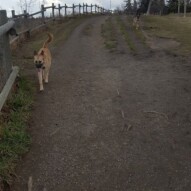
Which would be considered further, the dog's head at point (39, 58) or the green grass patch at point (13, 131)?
the dog's head at point (39, 58)

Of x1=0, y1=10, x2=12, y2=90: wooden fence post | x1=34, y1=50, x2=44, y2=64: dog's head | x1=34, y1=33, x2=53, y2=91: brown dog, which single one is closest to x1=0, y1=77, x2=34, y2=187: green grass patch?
x1=0, y1=10, x2=12, y2=90: wooden fence post

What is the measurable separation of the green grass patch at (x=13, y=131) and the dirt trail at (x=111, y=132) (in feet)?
0.42

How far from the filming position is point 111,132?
19.0 ft

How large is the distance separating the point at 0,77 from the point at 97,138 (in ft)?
6.69

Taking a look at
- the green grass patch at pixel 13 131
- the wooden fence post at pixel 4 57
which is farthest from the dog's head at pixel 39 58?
the green grass patch at pixel 13 131

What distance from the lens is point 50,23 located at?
23969mm

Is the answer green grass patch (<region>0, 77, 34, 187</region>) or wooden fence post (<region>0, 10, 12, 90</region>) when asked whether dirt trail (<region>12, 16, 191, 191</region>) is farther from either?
wooden fence post (<region>0, 10, 12, 90</region>)

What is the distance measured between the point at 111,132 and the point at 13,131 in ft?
4.39

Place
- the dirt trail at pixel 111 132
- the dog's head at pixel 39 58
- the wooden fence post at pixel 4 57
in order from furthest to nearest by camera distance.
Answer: the dog's head at pixel 39 58 < the wooden fence post at pixel 4 57 < the dirt trail at pixel 111 132

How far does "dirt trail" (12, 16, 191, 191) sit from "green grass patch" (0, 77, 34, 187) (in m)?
0.13

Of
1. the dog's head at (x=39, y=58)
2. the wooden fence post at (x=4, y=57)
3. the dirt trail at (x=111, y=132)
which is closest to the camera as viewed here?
the dirt trail at (x=111, y=132)

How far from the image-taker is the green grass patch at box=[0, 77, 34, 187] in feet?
15.4

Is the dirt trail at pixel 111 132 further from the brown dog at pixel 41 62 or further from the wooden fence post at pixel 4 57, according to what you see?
the wooden fence post at pixel 4 57

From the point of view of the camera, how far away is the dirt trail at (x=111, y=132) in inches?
183
